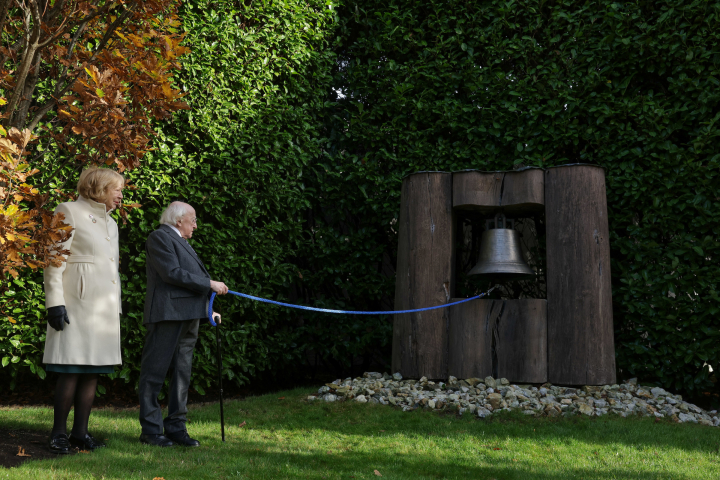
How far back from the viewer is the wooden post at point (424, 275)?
554 cm

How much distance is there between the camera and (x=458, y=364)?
215 inches

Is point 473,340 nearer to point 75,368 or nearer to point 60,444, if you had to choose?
point 75,368

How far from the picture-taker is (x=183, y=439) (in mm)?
3977

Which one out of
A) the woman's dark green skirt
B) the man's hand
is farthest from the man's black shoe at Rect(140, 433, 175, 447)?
the man's hand

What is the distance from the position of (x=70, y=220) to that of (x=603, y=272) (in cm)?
425

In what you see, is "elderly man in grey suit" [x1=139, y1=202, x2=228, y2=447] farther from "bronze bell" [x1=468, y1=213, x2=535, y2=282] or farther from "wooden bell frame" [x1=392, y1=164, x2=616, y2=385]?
"bronze bell" [x1=468, y1=213, x2=535, y2=282]

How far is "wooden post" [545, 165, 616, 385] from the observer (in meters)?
5.14

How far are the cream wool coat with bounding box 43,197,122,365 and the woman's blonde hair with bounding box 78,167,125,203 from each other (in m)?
0.07

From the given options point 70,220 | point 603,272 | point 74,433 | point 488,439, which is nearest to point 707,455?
point 488,439

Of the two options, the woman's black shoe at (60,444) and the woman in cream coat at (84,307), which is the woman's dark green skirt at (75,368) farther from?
the woman's black shoe at (60,444)

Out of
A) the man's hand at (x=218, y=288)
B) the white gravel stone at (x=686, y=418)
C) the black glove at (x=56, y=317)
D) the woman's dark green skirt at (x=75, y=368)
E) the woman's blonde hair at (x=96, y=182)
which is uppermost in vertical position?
the woman's blonde hair at (x=96, y=182)

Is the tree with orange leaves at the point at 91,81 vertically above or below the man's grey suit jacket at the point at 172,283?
above

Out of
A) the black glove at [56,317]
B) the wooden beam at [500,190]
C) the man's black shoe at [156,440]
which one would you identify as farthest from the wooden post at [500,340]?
the black glove at [56,317]

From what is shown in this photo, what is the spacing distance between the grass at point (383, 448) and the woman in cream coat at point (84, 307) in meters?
0.34
